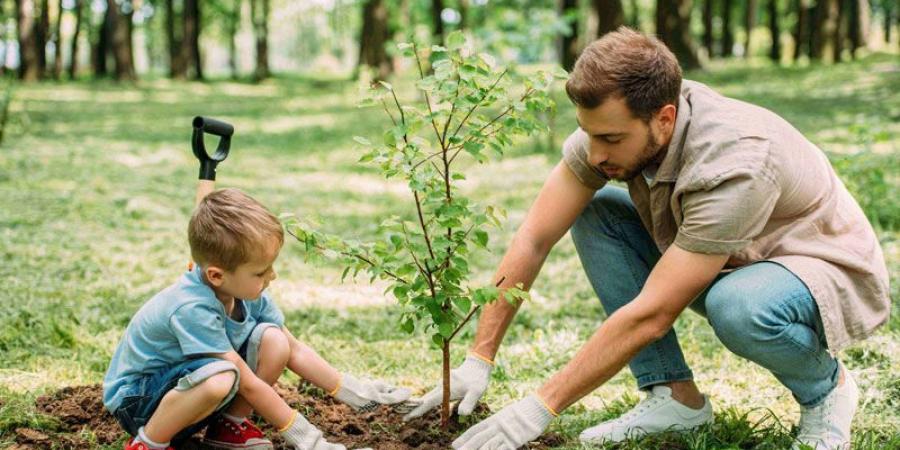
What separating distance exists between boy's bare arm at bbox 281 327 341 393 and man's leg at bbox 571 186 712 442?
3.15 ft

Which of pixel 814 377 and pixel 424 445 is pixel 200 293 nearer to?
pixel 424 445

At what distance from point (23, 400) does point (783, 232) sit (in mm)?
2902

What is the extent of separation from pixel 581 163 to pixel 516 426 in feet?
3.24

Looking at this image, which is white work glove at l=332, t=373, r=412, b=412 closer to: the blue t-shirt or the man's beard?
the blue t-shirt

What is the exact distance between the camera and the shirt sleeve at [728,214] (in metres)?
2.63

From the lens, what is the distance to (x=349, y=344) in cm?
447

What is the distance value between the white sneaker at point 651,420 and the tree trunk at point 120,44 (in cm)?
2508

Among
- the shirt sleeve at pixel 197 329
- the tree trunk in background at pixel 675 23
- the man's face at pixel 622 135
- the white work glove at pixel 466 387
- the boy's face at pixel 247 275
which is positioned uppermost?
the tree trunk in background at pixel 675 23

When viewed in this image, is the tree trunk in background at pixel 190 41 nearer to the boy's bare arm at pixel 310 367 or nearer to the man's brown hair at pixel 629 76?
the boy's bare arm at pixel 310 367

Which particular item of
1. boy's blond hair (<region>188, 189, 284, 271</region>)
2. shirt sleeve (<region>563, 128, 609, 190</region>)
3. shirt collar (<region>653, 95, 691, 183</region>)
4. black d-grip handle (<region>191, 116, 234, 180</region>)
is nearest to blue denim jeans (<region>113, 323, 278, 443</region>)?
boy's blond hair (<region>188, 189, 284, 271</region>)

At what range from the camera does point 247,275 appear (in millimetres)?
2771

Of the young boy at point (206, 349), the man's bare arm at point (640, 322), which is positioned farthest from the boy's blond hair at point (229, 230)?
the man's bare arm at point (640, 322)

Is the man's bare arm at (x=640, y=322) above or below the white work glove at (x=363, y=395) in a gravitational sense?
above

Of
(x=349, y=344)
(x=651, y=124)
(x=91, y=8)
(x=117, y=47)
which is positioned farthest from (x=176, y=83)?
(x=651, y=124)
